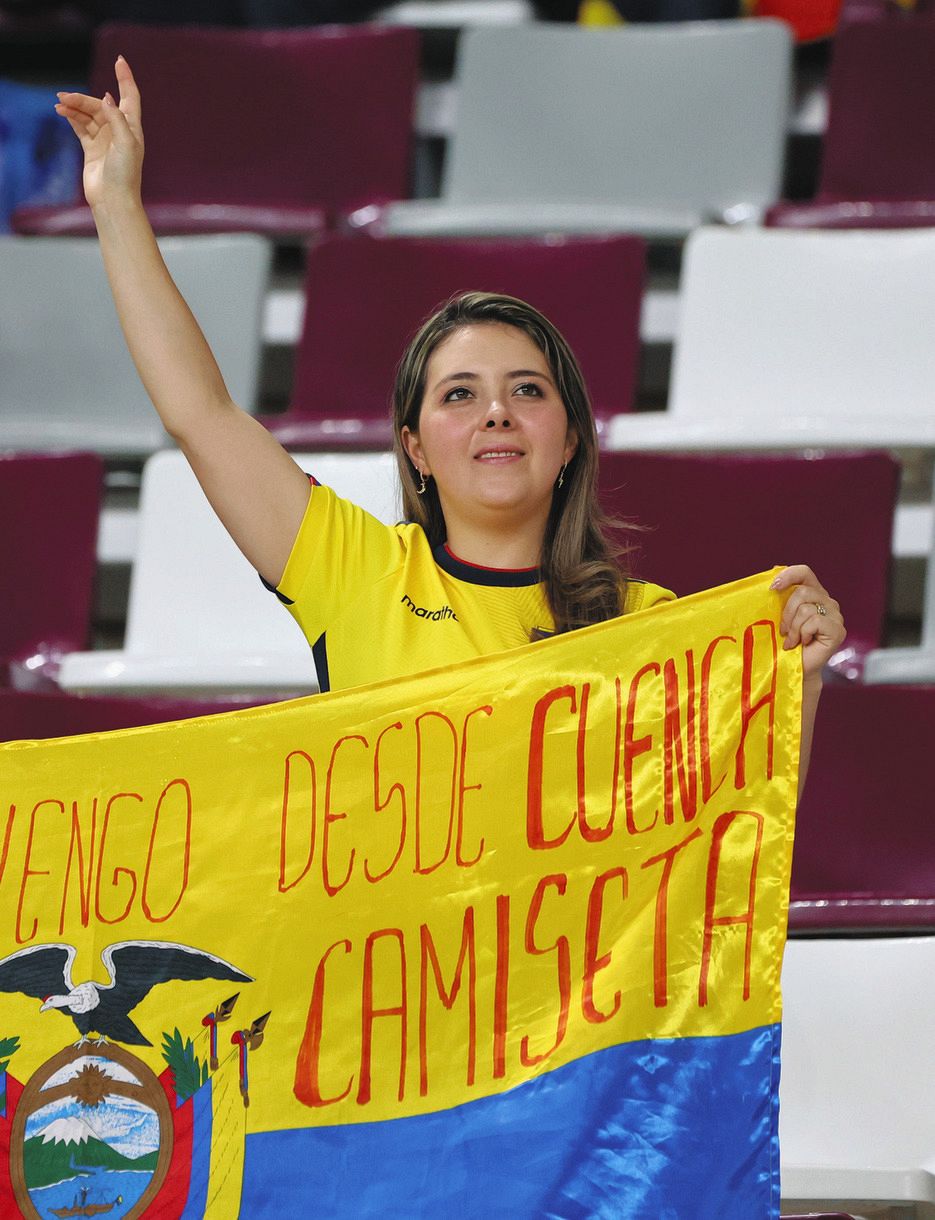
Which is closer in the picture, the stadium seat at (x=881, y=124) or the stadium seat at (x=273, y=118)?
the stadium seat at (x=881, y=124)

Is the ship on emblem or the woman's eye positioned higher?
the woman's eye

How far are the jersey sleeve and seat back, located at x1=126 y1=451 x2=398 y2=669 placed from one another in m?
0.59

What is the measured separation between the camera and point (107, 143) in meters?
1.11

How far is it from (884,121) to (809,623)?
146 cm

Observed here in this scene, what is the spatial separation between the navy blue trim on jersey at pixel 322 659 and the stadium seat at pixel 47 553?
0.74 metres

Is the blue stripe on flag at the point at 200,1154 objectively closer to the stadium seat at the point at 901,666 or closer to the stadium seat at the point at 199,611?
the stadium seat at the point at 199,611

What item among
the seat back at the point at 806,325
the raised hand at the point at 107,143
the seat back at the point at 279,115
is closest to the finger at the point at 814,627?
the raised hand at the point at 107,143

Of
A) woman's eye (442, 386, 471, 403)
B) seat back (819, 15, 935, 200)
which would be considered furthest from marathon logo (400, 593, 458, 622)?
seat back (819, 15, 935, 200)

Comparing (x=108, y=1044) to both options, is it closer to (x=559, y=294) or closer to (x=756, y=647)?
(x=756, y=647)

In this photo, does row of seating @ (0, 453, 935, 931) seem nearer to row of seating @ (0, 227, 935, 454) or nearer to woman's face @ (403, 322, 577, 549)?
row of seating @ (0, 227, 935, 454)

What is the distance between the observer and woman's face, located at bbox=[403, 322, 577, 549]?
3.80 feet

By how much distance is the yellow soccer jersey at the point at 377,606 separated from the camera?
1.12 meters

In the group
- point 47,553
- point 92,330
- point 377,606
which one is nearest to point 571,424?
point 377,606

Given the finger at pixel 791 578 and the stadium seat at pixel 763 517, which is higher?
the stadium seat at pixel 763 517
